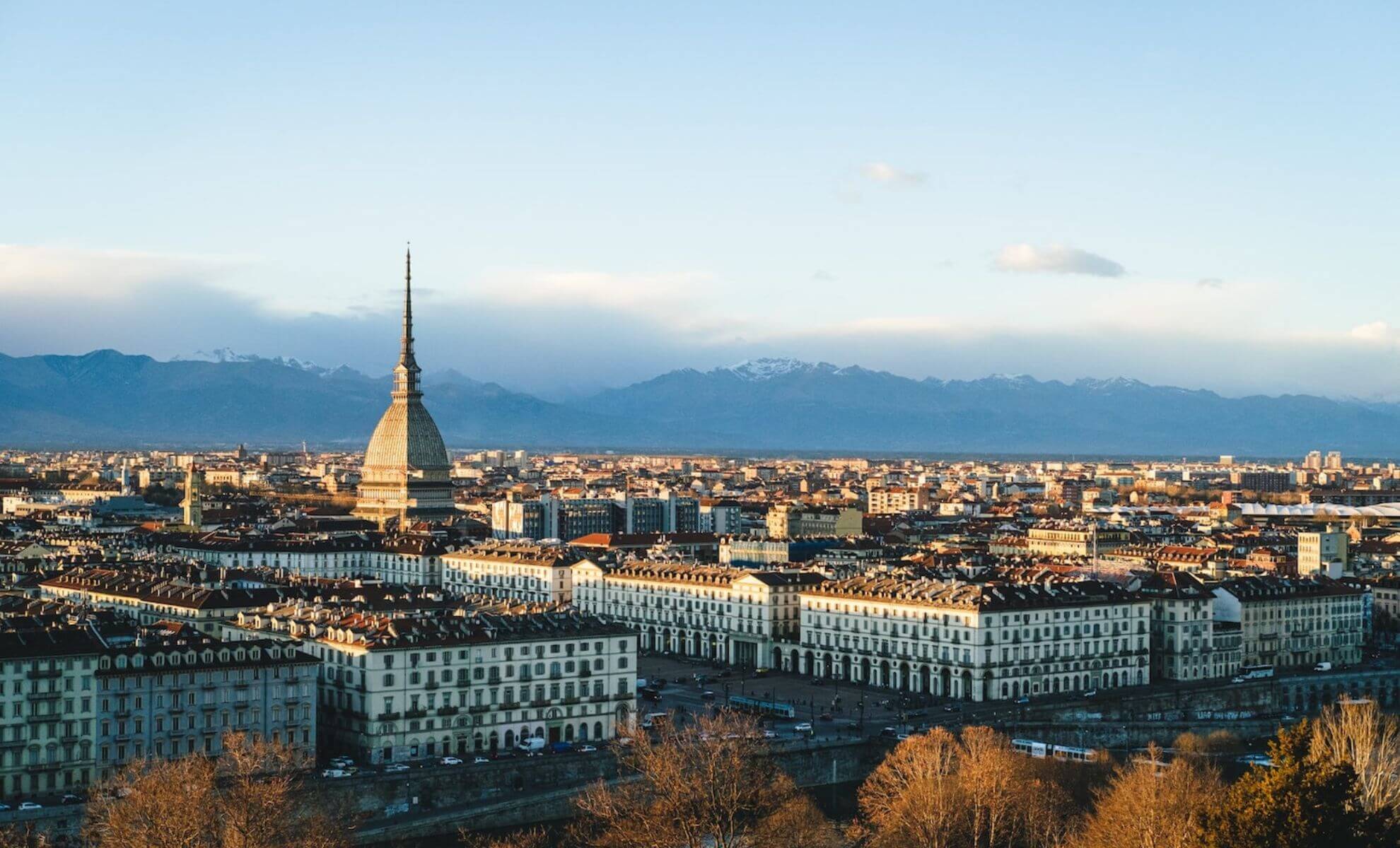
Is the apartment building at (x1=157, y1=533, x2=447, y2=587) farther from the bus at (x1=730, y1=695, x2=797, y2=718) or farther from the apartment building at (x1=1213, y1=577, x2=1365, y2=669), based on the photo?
the apartment building at (x1=1213, y1=577, x2=1365, y2=669)

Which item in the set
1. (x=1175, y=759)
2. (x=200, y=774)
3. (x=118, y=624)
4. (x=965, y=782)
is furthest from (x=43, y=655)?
(x=1175, y=759)

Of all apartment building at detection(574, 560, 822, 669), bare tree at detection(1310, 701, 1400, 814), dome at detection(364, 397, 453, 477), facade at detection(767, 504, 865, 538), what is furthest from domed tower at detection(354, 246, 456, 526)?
bare tree at detection(1310, 701, 1400, 814)

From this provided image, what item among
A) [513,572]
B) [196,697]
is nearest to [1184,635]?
[513,572]

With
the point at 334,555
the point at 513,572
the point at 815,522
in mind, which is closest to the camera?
the point at 513,572

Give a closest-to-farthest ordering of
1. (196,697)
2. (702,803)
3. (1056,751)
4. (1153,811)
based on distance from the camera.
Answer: (1153,811) → (702,803) → (196,697) → (1056,751)

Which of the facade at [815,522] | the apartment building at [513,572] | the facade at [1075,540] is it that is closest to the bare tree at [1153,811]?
the apartment building at [513,572]

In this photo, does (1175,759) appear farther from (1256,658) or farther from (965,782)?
(1256,658)

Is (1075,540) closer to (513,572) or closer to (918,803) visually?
(513,572)
